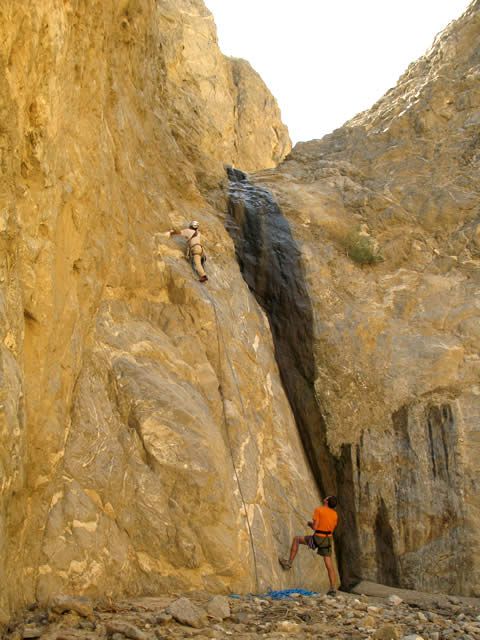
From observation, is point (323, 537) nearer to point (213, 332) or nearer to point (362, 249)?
point (213, 332)

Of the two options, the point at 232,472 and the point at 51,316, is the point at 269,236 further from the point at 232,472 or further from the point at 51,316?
the point at 51,316

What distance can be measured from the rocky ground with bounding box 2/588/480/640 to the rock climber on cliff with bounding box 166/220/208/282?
4715 mm

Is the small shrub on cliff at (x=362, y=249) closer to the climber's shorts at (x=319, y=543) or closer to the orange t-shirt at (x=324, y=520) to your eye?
the orange t-shirt at (x=324, y=520)

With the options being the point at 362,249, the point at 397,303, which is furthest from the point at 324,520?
the point at 362,249

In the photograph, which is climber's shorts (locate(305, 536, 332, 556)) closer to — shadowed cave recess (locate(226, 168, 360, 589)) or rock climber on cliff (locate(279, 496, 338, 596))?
rock climber on cliff (locate(279, 496, 338, 596))

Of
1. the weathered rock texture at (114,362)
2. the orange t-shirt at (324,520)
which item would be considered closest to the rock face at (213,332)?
the weathered rock texture at (114,362)

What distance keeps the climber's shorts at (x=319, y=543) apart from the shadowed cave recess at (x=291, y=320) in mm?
1047

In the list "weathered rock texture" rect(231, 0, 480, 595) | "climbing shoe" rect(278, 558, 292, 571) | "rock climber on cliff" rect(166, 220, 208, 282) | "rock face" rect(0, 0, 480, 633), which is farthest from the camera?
"rock climber on cliff" rect(166, 220, 208, 282)

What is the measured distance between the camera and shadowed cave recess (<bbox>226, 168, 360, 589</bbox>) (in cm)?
973

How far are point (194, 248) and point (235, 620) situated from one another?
5600 millimetres

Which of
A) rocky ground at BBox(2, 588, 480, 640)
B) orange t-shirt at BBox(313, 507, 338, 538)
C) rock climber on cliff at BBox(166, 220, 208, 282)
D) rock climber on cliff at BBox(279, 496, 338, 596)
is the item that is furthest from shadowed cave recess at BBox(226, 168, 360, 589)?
rocky ground at BBox(2, 588, 480, 640)

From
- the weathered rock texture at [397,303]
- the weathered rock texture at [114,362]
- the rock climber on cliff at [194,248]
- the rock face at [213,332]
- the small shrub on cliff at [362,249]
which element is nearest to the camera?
the weathered rock texture at [114,362]

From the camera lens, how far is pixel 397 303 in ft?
38.1

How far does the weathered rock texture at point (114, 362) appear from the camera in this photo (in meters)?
5.36
